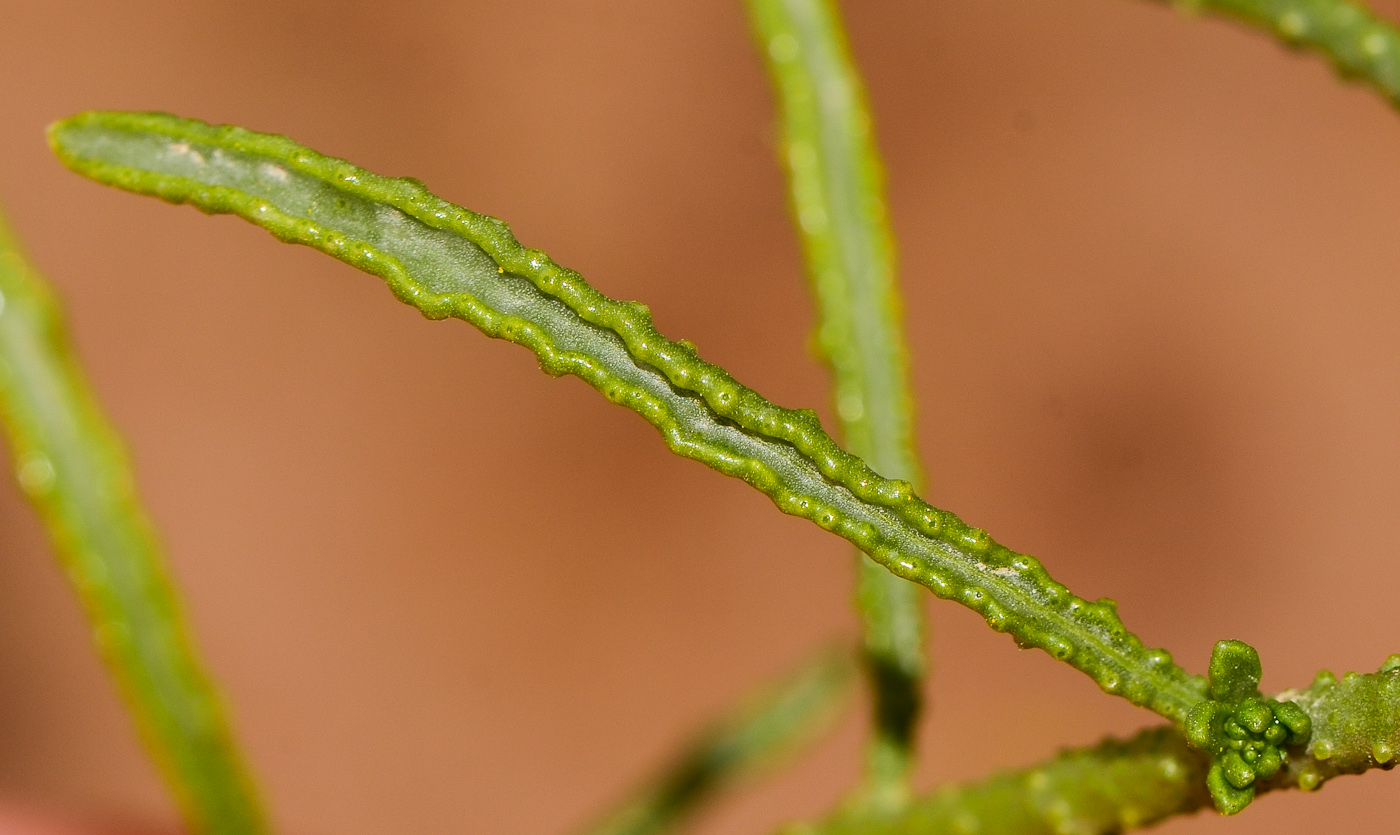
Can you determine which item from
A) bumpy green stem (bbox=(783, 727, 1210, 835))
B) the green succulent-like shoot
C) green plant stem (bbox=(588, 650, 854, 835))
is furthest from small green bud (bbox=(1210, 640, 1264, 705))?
green plant stem (bbox=(588, 650, 854, 835))

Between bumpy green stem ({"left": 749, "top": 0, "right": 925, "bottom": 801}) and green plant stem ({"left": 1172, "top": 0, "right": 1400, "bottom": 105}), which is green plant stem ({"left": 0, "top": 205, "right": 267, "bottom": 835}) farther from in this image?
green plant stem ({"left": 1172, "top": 0, "right": 1400, "bottom": 105})

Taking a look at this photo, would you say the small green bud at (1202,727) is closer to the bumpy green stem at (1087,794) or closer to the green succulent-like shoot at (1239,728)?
the green succulent-like shoot at (1239,728)

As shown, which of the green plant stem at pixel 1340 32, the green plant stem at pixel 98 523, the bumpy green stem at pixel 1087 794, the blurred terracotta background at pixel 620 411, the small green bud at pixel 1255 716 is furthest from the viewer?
the blurred terracotta background at pixel 620 411

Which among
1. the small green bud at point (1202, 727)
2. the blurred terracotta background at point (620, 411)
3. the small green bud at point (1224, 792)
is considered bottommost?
the small green bud at point (1224, 792)

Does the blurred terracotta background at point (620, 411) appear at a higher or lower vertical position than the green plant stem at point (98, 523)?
higher

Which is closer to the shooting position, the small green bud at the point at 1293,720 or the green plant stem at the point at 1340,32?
the small green bud at the point at 1293,720

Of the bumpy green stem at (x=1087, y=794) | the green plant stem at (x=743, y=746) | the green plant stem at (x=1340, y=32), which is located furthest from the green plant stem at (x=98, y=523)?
the green plant stem at (x=1340, y=32)

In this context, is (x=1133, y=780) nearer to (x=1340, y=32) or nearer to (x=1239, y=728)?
(x=1239, y=728)

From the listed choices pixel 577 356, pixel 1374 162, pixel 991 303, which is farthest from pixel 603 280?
pixel 577 356
